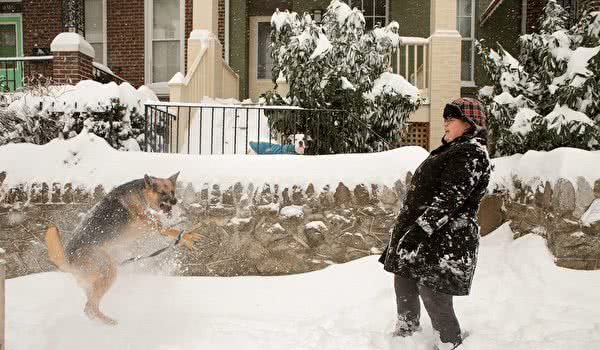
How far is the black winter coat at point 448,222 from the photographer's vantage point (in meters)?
3.17

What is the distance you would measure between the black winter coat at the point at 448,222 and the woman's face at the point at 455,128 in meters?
0.05

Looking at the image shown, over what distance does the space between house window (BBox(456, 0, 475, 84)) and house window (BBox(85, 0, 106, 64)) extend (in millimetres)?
8833

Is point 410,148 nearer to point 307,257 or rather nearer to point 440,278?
point 307,257

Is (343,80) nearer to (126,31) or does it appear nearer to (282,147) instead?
(282,147)

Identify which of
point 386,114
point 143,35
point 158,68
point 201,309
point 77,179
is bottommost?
point 201,309

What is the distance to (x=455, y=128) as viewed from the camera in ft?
10.9

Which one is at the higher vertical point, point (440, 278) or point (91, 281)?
point (440, 278)

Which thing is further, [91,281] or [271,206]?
[271,206]

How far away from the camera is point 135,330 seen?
13.3ft

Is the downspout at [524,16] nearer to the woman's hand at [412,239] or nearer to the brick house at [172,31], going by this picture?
the brick house at [172,31]

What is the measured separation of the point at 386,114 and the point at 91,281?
15.7 feet

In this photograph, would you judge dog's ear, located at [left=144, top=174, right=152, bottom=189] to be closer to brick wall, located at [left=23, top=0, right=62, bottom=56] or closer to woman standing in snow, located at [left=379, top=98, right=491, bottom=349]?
woman standing in snow, located at [left=379, top=98, right=491, bottom=349]

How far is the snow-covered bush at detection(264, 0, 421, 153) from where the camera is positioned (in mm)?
7141

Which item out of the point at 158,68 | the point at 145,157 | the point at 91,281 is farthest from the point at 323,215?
the point at 158,68
